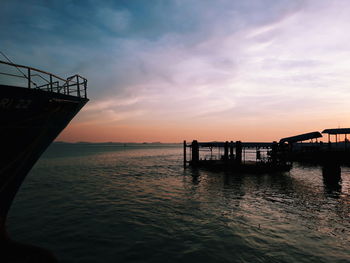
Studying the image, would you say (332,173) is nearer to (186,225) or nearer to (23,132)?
(186,225)

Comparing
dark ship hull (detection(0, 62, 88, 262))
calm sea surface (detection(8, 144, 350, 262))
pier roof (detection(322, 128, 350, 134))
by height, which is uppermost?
pier roof (detection(322, 128, 350, 134))

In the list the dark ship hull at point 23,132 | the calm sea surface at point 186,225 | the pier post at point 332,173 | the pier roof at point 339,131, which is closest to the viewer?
the dark ship hull at point 23,132

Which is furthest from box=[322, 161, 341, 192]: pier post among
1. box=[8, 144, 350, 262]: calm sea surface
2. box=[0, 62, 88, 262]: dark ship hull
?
box=[0, 62, 88, 262]: dark ship hull

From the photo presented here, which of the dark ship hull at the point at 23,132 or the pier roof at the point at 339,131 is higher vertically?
the pier roof at the point at 339,131

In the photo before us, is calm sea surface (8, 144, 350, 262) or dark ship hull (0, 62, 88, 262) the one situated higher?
dark ship hull (0, 62, 88, 262)

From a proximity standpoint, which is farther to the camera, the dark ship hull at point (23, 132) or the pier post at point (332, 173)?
the pier post at point (332, 173)

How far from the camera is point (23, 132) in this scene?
25.1 ft

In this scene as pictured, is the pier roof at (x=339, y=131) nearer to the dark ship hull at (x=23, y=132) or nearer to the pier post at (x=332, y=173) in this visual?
the pier post at (x=332, y=173)

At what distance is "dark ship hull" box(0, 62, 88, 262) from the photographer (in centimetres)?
689

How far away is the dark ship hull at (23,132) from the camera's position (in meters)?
6.89

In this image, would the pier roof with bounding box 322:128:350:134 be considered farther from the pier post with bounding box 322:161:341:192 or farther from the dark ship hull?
the dark ship hull

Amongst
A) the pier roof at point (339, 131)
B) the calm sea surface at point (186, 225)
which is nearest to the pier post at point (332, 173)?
the calm sea surface at point (186, 225)

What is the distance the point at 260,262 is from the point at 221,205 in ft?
24.5

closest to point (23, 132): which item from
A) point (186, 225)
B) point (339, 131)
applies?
point (186, 225)
